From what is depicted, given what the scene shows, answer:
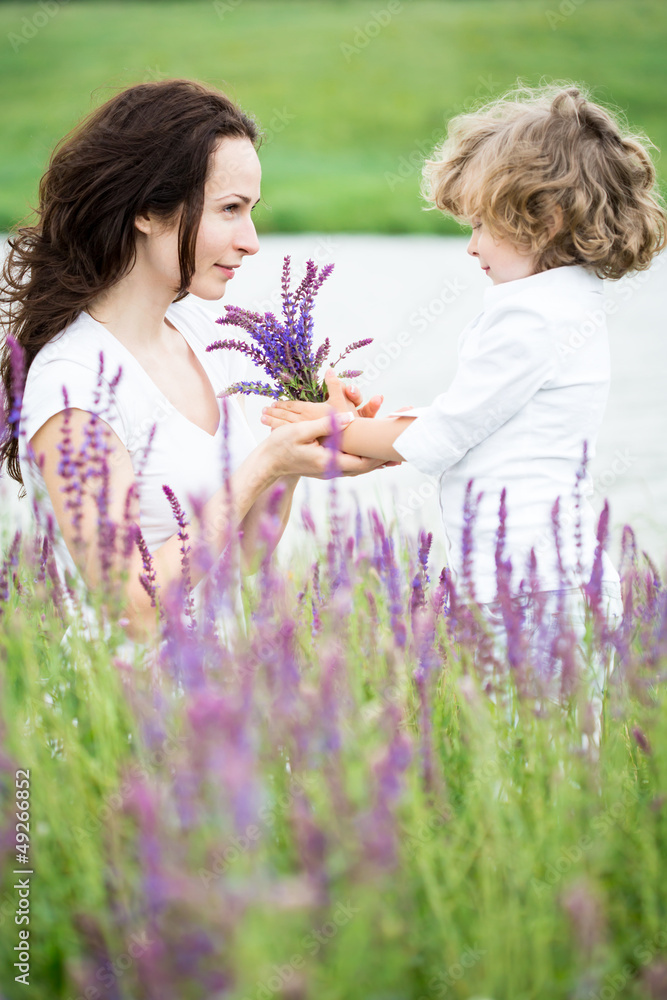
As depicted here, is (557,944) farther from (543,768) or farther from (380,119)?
(380,119)

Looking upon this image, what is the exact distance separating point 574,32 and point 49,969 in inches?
1301

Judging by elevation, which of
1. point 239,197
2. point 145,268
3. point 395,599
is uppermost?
point 239,197

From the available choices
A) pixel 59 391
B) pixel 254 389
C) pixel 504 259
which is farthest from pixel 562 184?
pixel 59 391

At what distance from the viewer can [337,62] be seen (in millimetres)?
29812

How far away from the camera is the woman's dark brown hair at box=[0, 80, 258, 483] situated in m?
2.26

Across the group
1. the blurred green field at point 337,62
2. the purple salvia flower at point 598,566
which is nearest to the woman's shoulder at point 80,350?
the purple salvia flower at point 598,566

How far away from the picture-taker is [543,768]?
126cm

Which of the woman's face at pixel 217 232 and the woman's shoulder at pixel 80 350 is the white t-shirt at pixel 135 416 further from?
the woman's face at pixel 217 232

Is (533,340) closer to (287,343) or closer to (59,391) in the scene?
(287,343)

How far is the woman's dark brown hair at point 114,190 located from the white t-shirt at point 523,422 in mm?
775

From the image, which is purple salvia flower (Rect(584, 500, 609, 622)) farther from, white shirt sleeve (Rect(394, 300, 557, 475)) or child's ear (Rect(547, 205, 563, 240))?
child's ear (Rect(547, 205, 563, 240))

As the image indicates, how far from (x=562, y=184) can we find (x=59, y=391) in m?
1.25

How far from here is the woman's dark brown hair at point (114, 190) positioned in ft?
7.41

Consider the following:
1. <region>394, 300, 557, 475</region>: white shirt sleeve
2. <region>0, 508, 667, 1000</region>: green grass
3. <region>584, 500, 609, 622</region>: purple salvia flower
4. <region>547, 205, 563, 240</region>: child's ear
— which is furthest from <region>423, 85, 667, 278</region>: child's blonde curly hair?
<region>0, 508, 667, 1000</region>: green grass
